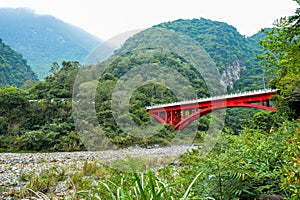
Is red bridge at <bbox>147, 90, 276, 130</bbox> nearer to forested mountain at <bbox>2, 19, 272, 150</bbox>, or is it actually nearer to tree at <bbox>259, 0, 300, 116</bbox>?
forested mountain at <bbox>2, 19, 272, 150</bbox>

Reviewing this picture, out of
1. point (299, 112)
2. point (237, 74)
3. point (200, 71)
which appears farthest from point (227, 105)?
point (237, 74)

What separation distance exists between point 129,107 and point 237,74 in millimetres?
28253

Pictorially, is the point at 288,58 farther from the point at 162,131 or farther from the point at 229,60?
the point at 229,60

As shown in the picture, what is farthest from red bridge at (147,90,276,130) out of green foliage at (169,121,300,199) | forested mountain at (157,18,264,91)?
green foliage at (169,121,300,199)

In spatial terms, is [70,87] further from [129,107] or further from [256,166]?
[256,166]

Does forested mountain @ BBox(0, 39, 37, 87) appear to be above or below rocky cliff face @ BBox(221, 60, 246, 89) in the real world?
above

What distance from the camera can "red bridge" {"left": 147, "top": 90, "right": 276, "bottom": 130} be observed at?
1405 centimetres

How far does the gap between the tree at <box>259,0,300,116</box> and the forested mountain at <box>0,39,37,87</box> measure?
129 ft

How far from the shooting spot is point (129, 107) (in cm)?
863

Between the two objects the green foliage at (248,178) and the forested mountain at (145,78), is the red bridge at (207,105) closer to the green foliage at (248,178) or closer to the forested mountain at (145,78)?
the forested mountain at (145,78)

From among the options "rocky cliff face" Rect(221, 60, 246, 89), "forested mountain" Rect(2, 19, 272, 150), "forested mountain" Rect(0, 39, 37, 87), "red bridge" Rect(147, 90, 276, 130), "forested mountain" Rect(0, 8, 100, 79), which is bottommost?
"red bridge" Rect(147, 90, 276, 130)

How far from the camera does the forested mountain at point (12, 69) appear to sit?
40.9 metres

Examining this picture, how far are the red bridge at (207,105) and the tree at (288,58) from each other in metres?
3.28

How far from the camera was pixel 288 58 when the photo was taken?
804cm
